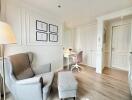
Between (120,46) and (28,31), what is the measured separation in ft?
13.5

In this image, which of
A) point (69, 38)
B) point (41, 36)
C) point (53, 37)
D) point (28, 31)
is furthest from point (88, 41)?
point (28, 31)

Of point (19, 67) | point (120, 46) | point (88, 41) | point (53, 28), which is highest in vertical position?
point (53, 28)

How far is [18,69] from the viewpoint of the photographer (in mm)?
1877

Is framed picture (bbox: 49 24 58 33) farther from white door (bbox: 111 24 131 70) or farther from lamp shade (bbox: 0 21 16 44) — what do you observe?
white door (bbox: 111 24 131 70)

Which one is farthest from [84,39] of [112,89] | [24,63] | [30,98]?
[30,98]

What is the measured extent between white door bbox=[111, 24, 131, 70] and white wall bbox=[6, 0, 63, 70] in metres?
2.89

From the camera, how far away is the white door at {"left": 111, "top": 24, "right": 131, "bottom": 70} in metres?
4.22

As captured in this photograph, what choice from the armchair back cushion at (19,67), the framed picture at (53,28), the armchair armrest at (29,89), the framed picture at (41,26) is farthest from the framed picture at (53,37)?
the armchair armrest at (29,89)

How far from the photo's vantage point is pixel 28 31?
109 inches

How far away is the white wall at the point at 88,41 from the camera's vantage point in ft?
16.3

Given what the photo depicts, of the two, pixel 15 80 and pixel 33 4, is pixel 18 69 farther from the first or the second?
pixel 33 4

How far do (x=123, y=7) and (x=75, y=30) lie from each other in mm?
3316

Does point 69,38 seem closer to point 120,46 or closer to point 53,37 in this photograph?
point 53,37

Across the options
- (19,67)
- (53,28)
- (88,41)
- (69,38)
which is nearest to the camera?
(19,67)
